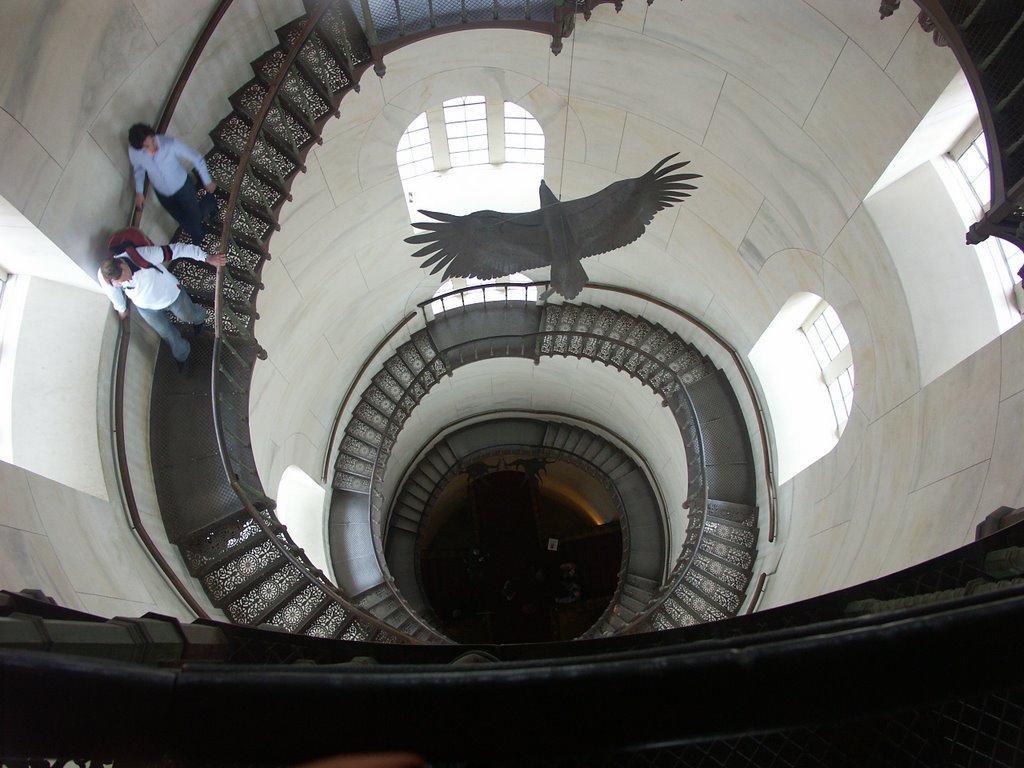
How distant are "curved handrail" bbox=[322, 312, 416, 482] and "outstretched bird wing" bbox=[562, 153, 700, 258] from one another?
17.0 ft

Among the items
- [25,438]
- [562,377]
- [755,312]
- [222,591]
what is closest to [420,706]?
[25,438]

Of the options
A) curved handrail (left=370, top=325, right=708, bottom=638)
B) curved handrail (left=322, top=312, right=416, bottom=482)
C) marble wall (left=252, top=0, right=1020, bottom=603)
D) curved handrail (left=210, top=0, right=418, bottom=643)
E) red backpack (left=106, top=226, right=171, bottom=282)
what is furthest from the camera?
curved handrail (left=322, top=312, right=416, bottom=482)

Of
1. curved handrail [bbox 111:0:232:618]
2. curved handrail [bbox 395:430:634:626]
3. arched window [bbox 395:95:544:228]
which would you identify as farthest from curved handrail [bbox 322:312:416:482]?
curved handrail [bbox 111:0:232:618]

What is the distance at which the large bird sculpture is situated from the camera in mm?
8617

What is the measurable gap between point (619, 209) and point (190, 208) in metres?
5.13

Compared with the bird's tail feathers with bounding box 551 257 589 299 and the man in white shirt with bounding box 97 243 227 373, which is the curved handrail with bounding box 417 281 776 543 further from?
the man in white shirt with bounding box 97 243 227 373

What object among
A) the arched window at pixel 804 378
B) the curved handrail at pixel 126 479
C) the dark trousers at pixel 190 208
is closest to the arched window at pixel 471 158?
the dark trousers at pixel 190 208

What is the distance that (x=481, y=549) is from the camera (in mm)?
19484

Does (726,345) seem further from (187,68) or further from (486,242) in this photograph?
(187,68)

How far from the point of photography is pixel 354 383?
12.9 metres

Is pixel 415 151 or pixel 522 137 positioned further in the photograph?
A: pixel 522 137

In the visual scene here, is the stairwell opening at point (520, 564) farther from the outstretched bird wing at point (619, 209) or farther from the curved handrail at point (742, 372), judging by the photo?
the outstretched bird wing at point (619, 209)

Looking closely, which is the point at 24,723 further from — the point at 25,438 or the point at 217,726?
the point at 25,438

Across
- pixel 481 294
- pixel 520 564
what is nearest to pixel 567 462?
pixel 520 564
